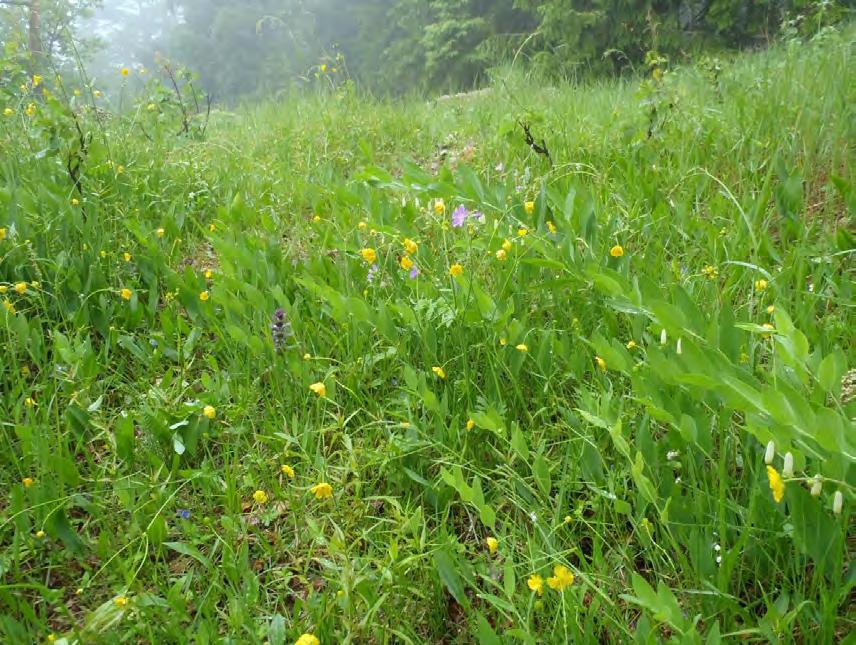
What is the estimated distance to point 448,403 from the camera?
1784 mm

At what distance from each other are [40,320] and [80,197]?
91 cm

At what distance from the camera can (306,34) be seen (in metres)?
19.9

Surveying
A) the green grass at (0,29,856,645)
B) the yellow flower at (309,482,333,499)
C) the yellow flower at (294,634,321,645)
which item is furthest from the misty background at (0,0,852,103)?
the yellow flower at (294,634,321,645)

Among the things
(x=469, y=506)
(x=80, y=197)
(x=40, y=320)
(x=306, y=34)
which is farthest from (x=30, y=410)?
(x=306, y=34)

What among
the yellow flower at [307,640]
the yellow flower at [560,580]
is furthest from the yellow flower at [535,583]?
the yellow flower at [307,640]

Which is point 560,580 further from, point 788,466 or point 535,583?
point 788,466

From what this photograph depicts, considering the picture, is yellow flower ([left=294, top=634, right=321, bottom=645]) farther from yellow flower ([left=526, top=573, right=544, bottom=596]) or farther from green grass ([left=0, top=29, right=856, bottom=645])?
yellow flower ([left=526, top=573, right=544, bottom=596])

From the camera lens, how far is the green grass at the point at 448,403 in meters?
1.21

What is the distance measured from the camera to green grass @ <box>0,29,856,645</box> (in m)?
1.21

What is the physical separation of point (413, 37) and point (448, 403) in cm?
1642

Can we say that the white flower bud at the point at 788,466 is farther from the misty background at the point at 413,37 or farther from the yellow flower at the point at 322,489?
the misty background at the point at 413,37

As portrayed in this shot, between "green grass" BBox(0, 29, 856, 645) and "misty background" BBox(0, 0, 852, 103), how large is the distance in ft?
3.97

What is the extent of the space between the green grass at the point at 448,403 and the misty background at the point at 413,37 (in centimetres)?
121

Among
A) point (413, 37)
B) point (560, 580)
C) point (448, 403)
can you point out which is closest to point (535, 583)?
point (560, 580)
